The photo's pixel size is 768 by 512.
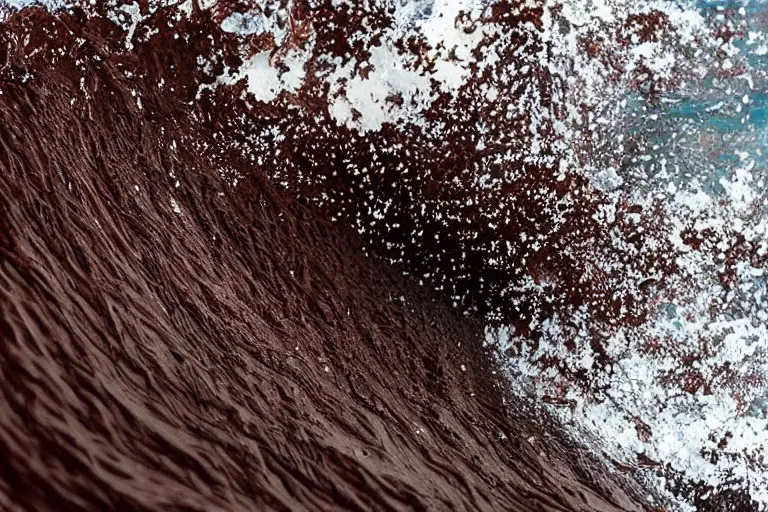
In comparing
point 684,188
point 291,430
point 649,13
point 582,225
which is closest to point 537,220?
point 582,225

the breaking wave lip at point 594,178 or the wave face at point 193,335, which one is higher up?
the breaking wave lip at point 594,178

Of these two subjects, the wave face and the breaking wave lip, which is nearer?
the wave face

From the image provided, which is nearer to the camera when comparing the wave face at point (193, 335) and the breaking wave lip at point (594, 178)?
the wave face at point (193, 335)

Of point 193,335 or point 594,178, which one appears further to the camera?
point 594,178

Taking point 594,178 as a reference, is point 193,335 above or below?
below

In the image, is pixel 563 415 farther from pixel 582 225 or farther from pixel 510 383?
pixel 582 225
